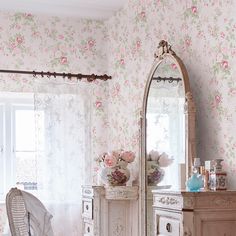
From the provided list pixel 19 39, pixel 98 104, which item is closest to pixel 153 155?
pixel 98 104

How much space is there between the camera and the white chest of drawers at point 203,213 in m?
2.87

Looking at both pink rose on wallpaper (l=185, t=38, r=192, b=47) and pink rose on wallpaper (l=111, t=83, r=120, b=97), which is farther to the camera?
pink rose on wallpaper (l=111, t=83, r=120, b=97)

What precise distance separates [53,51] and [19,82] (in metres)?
0.43

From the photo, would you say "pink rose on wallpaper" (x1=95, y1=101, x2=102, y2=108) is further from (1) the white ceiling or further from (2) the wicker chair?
(2) the wicker chair

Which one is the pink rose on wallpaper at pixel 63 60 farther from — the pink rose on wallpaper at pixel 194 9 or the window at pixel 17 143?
the pink rose on wallpaper at pixel 194 9

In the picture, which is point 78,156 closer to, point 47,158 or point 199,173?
point 47,158

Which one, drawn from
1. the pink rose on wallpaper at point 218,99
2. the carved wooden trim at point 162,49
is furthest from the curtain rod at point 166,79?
the pink rose on wallpaper at point 218,99

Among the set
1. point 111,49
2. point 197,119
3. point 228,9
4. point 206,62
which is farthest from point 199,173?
point 111,49

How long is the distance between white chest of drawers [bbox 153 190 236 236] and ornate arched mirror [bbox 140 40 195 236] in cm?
52

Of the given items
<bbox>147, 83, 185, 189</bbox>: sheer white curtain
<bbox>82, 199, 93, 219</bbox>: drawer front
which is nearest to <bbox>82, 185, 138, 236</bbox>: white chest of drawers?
<bbox>82, 199, 93, 219</bbox>: drawer front

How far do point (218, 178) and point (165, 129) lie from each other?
0.84 meters

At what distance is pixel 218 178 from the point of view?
10.0 ft

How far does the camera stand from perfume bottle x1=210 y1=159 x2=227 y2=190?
3.05 meters

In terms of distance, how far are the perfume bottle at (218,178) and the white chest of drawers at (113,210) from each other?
4.14 ft
